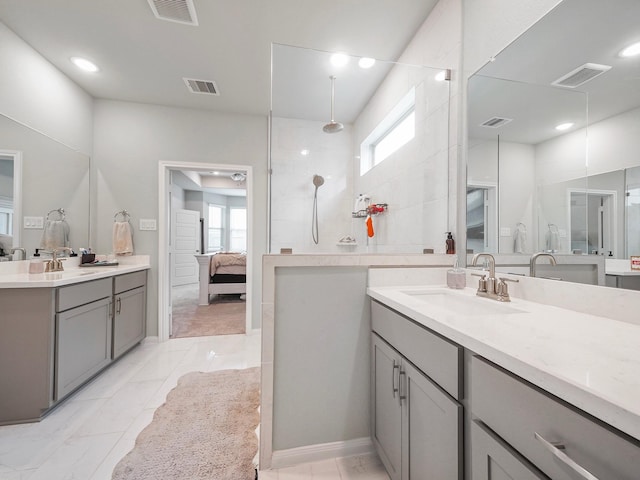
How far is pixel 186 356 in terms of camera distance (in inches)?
103

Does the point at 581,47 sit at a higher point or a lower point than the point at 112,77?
lower

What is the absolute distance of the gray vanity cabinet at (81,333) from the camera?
1733mm

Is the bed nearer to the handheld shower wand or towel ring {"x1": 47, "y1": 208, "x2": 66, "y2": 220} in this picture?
towel ring {"x1": 47, "y1": 208, "x2": 66, "y2": 220}

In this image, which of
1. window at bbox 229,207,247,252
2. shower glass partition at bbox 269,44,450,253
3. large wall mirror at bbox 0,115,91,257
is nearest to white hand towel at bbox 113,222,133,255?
large wall mirror at bbox 0,115,91,257

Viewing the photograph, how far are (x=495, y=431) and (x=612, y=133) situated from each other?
3.30ft

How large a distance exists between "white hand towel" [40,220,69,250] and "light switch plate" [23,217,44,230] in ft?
0.19

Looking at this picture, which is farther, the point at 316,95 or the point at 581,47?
the point at 316,95

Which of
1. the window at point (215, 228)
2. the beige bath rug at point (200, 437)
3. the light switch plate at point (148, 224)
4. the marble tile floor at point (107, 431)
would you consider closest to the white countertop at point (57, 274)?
the light switch plate at point (148, 224)

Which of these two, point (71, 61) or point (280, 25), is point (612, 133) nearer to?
point (280, 25)

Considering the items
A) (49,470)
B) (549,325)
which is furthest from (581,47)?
(49,470)

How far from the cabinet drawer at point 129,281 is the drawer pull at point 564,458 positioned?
293cm

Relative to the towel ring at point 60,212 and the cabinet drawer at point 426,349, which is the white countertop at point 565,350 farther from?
the towel ring at point 60,212

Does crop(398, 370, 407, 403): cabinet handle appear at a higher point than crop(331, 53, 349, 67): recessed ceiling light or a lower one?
lower

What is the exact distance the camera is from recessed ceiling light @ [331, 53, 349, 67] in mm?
1887
